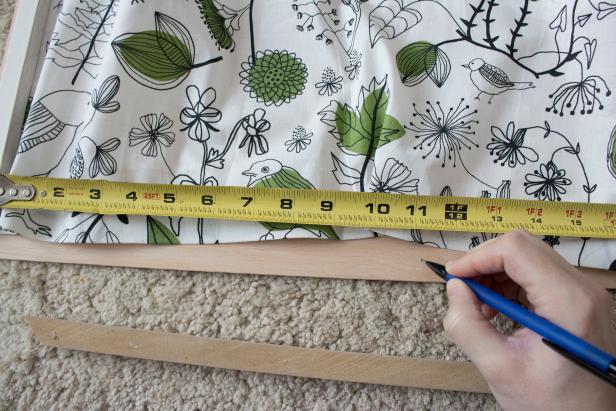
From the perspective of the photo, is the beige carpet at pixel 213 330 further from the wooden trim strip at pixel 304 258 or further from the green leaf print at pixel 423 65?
the green leaf print at pixel 423 65

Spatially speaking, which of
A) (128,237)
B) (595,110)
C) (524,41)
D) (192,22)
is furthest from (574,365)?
(192,22)

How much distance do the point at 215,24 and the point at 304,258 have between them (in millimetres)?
538

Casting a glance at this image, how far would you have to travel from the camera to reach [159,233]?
978mm

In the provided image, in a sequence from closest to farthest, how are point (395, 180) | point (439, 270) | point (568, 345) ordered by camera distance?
1. point (568, 345)
2. point (439, 270)
3. point (395, 180)

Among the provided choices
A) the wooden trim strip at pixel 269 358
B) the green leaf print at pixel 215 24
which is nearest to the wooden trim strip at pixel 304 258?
the wooden trim strip at pixel 269 358

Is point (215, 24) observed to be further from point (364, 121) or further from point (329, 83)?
point (364, 121)

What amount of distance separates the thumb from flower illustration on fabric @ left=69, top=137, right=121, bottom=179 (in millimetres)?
704

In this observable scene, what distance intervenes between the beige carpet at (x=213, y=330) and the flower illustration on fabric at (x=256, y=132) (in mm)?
267

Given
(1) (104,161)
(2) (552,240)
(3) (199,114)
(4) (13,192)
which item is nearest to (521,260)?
(2) (552,240)

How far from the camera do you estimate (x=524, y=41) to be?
0.97 metres

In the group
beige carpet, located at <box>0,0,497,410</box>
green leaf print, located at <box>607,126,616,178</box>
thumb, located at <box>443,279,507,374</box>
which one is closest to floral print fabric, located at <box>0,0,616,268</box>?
green leaf print, located at <box>607,126,616,178</box>

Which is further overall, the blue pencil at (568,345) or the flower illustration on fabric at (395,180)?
the flower illustration on fabric at (395,180)

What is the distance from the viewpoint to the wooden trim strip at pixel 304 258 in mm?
953

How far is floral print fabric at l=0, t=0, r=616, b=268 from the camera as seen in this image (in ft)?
3.11
